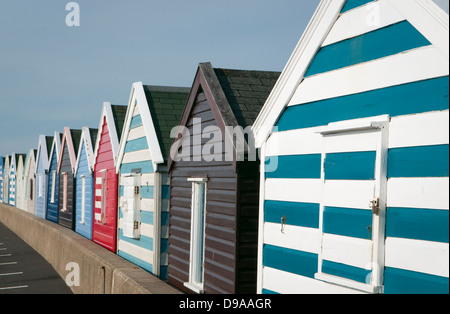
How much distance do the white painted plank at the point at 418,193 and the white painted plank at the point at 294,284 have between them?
3.10 ft

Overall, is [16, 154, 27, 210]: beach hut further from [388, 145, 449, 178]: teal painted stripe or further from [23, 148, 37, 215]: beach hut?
[388, 145, 449, 178]: teal painted stripe

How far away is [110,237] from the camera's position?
1336cm

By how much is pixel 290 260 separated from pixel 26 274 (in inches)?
443

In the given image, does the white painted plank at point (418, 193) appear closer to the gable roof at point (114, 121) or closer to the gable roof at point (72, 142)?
the gable roof at point (114, 121)

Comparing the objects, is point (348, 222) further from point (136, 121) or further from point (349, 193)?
point (136, 121)

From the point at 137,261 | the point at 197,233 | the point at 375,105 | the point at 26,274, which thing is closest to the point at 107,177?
the point at 137,261

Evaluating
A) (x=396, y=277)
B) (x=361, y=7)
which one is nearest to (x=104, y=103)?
(x=361, y=7)

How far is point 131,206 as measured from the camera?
11.6 metres

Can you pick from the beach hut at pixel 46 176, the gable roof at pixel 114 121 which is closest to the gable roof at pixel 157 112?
the gable roof at pixel 114 121

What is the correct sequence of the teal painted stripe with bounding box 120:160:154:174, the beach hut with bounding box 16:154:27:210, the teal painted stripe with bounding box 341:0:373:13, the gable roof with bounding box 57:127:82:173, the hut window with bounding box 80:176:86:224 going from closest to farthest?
the teal painted stripe with bounding box 341:0:373:13 → the teal painted stripe with bounding box 120:160:154:174 → the hut window with bounding box 80:176:86:224 → the gable roof with bounding box 57:127:82:173 → the beach hut with bounding box 16:154:27:210

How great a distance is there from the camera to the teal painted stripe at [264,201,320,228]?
5418 mm

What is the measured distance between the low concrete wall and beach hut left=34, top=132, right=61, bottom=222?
1.25 meters

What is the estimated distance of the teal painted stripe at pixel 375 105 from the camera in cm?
408

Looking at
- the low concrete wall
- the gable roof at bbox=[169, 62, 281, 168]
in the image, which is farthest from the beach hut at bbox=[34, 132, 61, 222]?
the gable roof at bbox=[169, 62, 281, 168]
